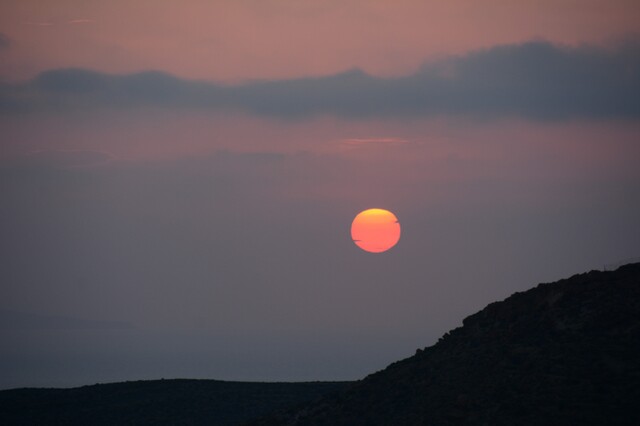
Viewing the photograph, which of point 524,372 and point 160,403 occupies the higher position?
point 160,403

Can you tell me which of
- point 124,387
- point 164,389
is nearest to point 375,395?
point 164,389

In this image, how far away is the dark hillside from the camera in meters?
63.6

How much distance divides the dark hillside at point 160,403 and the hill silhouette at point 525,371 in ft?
49.5

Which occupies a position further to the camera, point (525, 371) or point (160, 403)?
point (160, 403)

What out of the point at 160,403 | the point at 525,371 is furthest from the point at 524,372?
the point at 160,403

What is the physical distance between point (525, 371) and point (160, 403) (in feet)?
123

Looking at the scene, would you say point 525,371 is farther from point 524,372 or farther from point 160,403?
point 160,403

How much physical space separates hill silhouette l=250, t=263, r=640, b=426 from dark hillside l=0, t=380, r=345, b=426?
15095 mm

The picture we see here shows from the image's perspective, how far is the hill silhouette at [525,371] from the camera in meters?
36.5

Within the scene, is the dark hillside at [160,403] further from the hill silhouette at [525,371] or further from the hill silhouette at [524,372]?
Result: the hill silhouette at [525,371]

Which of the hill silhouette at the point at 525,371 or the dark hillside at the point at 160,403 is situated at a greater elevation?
the dark hillside at the point at 160,403

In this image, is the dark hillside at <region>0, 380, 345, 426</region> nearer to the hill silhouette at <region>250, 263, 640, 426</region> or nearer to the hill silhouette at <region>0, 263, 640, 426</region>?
the hill silhouette at <region>0, 263, 640, 426</region>

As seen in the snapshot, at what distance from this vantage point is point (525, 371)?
130ft

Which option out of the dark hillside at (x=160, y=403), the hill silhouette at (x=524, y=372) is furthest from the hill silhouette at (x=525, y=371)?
the dark hillside at (x=160, y=403)
